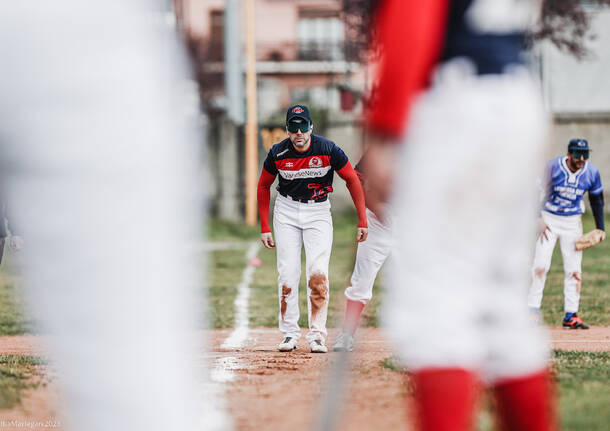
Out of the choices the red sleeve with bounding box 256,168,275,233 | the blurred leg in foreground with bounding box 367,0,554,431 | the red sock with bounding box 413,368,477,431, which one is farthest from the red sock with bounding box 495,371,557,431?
the red sleeve with bounding box 256,168,275,233

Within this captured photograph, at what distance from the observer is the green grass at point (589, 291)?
10.2 meters

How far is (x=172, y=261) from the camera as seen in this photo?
7.41 feet

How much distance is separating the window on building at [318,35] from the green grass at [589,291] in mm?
23241

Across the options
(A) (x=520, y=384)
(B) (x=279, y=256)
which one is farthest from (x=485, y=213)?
(B) (x=279, y=256)

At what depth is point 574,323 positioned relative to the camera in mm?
9312

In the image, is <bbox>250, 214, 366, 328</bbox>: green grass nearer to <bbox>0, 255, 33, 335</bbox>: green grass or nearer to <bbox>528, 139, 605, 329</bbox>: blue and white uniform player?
<bbox>528, 139, 605, 329</bbox>: blue and white uniform player

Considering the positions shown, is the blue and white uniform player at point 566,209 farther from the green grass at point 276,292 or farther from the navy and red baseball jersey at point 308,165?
the navy and red baseball jersey at point 308,165

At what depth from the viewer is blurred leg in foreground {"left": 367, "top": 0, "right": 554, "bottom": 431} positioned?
2.38 metres

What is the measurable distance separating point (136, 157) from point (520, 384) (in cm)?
119

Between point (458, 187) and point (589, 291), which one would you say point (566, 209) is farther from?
point (458, 187)

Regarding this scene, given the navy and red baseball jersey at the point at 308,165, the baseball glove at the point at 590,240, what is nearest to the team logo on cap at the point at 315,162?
the navy and red baseball jersey at the point at 308,165

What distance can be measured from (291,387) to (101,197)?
3.77 meters

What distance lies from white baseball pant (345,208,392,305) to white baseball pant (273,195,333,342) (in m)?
0.27

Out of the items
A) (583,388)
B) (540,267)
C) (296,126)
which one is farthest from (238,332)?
(583,388)
